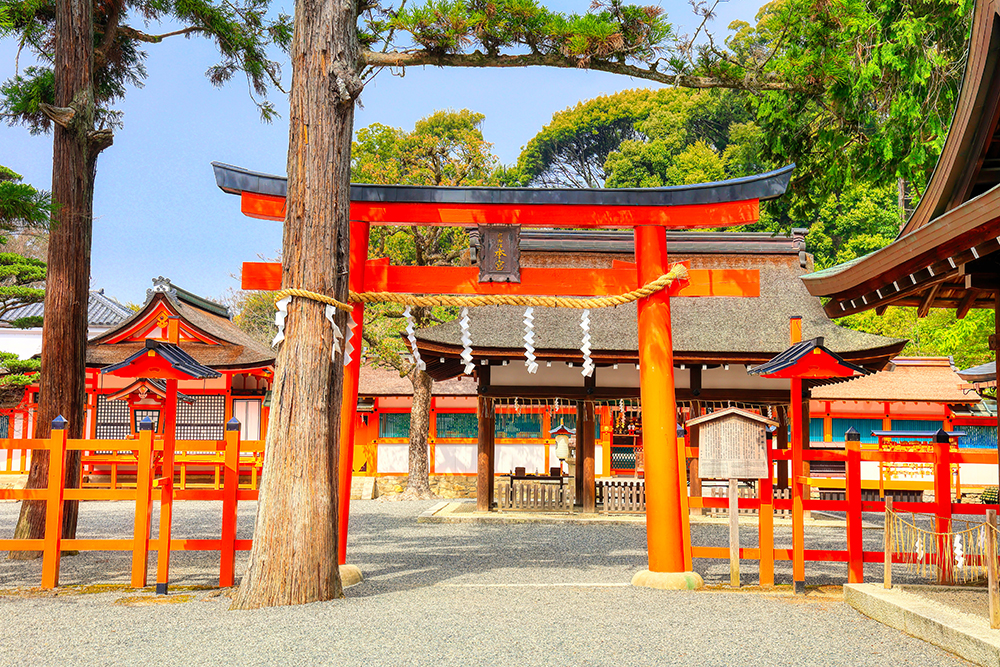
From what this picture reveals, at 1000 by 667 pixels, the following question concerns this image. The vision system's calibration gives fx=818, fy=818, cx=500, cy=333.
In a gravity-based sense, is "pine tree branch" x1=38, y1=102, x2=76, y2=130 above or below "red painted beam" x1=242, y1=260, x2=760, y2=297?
above

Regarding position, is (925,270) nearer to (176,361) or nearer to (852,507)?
(852,507)

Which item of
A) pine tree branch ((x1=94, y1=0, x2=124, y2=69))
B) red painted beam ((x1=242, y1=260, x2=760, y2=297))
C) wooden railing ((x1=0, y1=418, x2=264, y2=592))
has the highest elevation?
pine tree branch ((x1=94, y1=0, x2=124, y2=69))

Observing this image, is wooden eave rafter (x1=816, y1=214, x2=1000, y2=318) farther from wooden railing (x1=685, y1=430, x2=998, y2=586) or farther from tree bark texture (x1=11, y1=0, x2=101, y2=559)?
tree bark texture (x1=11, y1=0, x2=101, y2=559)

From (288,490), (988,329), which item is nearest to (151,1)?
(288,490)

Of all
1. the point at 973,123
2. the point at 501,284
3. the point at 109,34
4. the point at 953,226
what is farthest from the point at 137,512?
the point at 973,123

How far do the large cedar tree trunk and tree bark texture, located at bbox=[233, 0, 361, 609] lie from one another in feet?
12.9

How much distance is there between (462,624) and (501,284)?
11.2ft

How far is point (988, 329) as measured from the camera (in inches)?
746

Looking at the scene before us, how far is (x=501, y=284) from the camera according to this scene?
789cm

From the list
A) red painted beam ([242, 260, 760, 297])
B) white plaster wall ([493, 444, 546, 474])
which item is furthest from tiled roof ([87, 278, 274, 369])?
red painted beam ([242, 260, 760, 297])

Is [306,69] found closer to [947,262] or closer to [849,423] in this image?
[947,262]

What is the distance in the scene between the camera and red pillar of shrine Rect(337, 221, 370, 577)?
7266 mm

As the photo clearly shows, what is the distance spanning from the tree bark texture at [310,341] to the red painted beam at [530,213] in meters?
1.13

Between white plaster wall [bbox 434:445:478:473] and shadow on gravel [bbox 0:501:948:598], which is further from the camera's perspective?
white plaster wall [bbox 434:445:478:473]
